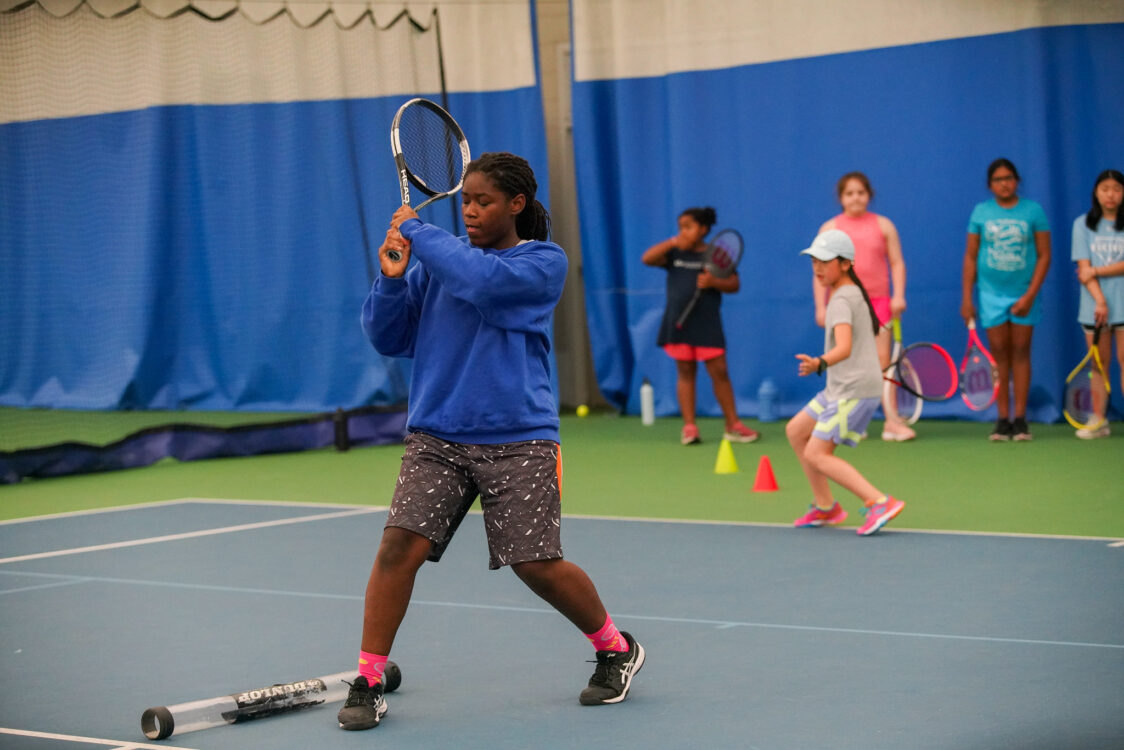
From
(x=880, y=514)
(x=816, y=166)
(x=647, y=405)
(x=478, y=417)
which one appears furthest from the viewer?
(x=647, y=405)

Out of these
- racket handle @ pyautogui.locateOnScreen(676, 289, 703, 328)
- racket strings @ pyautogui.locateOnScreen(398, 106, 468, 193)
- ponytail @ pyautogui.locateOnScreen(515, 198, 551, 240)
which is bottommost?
racket handle @ pyautogui.locateOnScreen(676, 289, 703, 328)

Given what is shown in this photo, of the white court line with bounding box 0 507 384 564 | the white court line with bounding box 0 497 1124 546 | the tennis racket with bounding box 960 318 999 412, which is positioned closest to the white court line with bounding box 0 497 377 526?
the white court line with bounding box 0 497 1124 546

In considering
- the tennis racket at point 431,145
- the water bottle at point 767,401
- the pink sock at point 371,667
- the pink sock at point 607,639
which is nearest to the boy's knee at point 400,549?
the pink sock at point 371,667

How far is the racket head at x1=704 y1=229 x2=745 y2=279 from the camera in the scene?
9.91 meters

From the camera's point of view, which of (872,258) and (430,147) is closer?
(430,147)

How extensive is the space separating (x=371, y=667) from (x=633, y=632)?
3.83 feet

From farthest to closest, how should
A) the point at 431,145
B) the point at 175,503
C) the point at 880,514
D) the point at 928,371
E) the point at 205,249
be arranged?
the point at 205,249 → the point at 928,371 → the point at 175,503 → the point at 880,514 → the point at 431,145

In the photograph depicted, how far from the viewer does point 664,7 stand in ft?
39.0

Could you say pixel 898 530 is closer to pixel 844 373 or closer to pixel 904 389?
pixel 844 373

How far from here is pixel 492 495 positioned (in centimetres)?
375

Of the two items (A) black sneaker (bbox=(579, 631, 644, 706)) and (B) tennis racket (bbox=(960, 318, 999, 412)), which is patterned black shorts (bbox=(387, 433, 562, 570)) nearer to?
(A) black sneaker (bbox=(579, 631, 644, 706))

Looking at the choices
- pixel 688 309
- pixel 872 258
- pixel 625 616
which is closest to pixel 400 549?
pixel 625 616

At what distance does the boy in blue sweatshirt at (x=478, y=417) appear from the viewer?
145 inches

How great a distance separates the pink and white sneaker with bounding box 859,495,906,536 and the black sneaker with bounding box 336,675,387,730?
2991 millimetres
